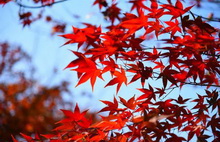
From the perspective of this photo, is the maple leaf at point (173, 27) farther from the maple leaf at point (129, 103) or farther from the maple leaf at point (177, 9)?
the maple leaf at point (129, 103)

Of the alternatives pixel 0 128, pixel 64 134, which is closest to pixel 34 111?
pixel 0 128

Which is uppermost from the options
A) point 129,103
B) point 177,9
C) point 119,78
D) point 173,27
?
point 177,9

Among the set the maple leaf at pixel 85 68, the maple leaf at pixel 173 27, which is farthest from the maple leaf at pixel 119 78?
the maple leaf at pixel 173 27

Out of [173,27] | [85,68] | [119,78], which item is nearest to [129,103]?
[119,78]

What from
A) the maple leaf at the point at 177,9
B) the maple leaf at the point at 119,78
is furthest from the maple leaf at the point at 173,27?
the maple leaf at the point at 119,78

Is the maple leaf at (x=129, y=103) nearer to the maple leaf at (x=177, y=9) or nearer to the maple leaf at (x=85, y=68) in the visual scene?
the maple leaf at (x=85, y=68)

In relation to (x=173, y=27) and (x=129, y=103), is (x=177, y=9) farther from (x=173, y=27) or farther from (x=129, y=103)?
(x=129, y=103)

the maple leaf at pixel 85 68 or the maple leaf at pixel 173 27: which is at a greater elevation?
the maple leaf at pixel 173 27

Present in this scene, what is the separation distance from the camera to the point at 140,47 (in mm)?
1446

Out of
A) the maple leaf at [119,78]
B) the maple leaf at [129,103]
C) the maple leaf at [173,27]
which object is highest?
the maple leaf at [173,27]

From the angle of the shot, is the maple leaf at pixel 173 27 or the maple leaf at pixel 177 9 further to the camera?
the maple leaf at pixel 173 27

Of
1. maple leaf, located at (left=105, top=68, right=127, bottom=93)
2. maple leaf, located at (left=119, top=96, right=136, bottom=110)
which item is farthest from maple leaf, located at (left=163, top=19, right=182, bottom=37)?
maple leaf, located at (left=119, top=96, right=136, bottom=110)

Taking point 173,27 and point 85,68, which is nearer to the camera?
point 85,68

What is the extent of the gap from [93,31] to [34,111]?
290 inches
